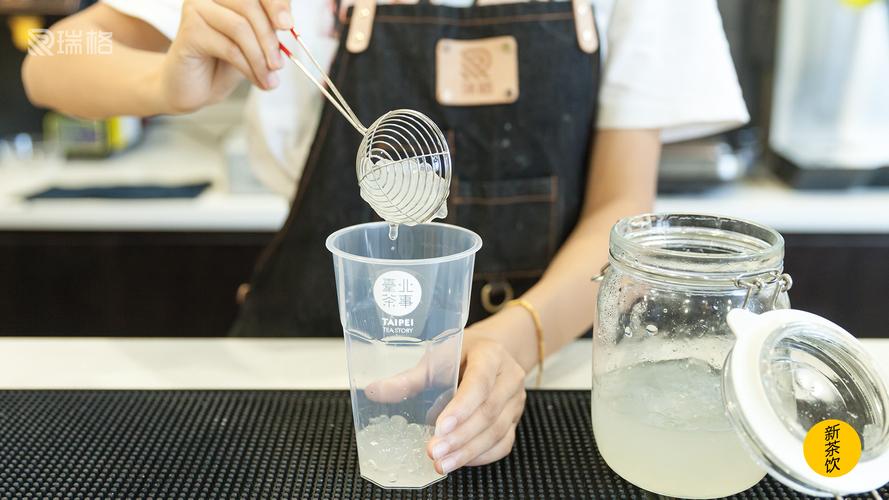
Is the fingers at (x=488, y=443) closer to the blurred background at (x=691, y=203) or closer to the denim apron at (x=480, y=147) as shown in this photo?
the denim apron at (x=480, y=147)

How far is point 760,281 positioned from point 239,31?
57 centimetres

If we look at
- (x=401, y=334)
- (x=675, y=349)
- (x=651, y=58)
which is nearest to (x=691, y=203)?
(x=651, y=58)

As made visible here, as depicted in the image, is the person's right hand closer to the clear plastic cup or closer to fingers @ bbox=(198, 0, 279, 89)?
fingers @ bbox=(198, 0, 279, 89)

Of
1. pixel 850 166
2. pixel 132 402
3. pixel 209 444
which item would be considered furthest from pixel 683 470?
pixel 850 166

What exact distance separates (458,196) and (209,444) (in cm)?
59

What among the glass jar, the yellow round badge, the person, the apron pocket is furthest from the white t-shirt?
the yellow round badge

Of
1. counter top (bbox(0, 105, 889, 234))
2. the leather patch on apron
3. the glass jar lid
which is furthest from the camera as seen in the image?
counter top (bbox(0, 105, 889, 234))

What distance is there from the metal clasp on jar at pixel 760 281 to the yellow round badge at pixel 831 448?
0.12m

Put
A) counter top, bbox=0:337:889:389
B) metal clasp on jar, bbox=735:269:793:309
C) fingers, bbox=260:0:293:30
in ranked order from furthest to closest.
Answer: counter top, bbox=0:337:889:389 < fingers, bbox=260:0:293:30 < metal clasp on jar, bbox=735:269:793:309

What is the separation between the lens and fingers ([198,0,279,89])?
0.86m

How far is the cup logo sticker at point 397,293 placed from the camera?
684 millimetres

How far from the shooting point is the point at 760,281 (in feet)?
2.19

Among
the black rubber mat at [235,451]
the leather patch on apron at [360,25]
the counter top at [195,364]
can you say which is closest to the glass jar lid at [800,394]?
the black rubber mat at [235,451]

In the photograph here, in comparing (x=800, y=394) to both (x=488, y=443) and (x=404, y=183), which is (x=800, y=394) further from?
(x=404, y=183)
